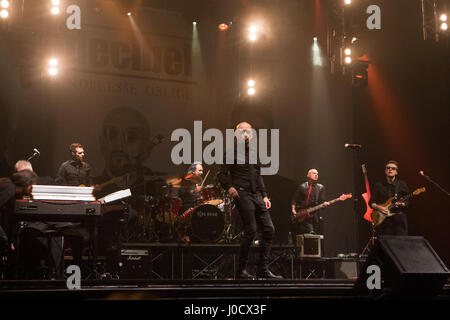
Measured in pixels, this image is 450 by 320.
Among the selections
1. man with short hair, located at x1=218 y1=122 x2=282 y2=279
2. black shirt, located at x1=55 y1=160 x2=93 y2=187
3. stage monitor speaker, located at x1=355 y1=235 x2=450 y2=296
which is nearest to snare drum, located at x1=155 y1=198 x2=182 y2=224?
black shirt, located at x1=55 y1=160 x2=93 y2=187

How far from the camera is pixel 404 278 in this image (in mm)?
3809

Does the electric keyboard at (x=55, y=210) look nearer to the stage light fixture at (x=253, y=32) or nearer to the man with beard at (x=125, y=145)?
the man with beard at (x=125, y=145)

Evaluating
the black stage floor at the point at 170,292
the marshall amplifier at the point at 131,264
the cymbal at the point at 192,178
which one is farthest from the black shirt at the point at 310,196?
the black stage floor at the point at 170,292

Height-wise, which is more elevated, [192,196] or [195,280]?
[192,196]

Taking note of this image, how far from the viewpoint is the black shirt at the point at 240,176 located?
578 centimetres

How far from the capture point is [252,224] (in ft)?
18.6

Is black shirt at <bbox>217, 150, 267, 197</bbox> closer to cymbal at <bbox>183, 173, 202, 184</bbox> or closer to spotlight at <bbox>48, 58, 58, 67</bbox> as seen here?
cymbal at <bbox>183, 173, 202, 184</bbox>

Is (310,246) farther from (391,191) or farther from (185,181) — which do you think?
(185,181)

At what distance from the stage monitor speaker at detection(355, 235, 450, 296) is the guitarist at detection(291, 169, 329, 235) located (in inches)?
213

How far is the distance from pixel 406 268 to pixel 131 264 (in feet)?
14.2

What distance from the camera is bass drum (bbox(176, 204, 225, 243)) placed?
28.0 feet

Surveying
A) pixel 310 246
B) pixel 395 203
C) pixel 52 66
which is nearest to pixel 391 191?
pixel 395 203

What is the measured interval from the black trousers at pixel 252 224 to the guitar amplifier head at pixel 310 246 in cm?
355
